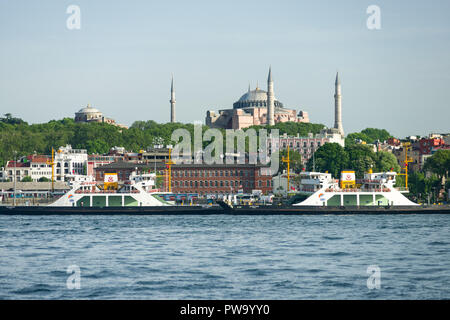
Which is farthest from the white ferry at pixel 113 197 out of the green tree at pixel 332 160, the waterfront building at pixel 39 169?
the waterfront building at pixel 39 169

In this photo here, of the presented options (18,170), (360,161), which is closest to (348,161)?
(360,161)

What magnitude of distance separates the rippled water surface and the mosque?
9899 cm

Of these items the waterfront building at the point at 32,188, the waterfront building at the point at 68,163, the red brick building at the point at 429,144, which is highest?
the red brick building at the point at 429,144

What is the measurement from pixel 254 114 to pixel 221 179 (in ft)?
254

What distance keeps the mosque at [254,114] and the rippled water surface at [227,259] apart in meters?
99.0

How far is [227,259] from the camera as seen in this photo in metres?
31.4

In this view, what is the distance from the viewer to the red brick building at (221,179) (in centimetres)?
8712

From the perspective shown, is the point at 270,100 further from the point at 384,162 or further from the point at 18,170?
the point at 384,162

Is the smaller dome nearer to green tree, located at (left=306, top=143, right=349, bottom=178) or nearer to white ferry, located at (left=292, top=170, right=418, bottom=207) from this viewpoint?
green tree, located at (left=306, top=143, right=349, bottom=178)

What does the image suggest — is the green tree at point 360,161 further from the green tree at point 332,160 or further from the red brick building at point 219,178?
the red brick building at point 219,178

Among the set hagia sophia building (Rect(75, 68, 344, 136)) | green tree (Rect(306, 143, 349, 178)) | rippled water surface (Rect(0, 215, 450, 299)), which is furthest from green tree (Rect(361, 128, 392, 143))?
rippled water surface (Rect(0, 215, 450, 299))

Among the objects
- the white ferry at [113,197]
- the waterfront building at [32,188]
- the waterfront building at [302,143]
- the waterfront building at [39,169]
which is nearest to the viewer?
the white ferry at [113,197]

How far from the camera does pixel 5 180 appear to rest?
104562 millimetres

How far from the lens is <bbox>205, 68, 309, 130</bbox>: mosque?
150 m
